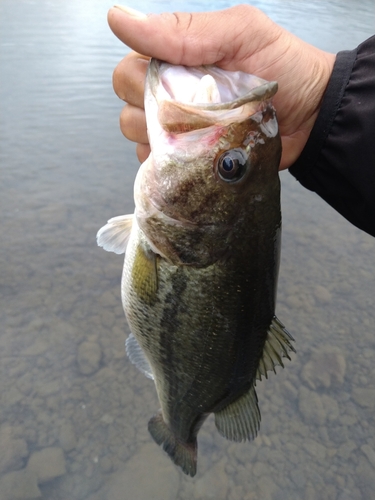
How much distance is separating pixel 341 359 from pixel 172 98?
364cm

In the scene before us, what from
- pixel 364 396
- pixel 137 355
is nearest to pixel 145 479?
pixel 137 355

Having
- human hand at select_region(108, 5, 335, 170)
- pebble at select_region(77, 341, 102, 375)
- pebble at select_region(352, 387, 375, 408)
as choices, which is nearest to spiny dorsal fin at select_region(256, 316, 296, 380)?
human hand at select_region(108, 5, 335, 170)

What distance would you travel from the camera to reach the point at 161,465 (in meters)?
3.44

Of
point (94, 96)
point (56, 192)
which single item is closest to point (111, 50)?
point (94, 96)

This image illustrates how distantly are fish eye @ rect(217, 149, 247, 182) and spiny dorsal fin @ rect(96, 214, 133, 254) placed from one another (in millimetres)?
619

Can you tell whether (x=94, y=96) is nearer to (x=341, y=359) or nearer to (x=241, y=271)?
(x=341, y=359)

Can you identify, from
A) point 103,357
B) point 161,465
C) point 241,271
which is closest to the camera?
point 241,271

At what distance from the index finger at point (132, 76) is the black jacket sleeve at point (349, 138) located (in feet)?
2.75

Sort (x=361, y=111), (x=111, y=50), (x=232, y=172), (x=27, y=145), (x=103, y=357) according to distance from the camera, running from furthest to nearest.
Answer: (x=111, y=50)
(x=27, y=145)
(x=103, y=357)
(x=361, y=111)
(x=232, y=172)

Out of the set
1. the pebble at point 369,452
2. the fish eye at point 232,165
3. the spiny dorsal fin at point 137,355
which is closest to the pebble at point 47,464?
the spiny dorsal fin at point 137,355

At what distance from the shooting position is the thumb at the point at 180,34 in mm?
1594

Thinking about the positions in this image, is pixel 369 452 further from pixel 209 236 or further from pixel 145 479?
pixel 209 236

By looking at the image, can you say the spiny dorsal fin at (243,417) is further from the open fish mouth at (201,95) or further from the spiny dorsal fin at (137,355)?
the open fish mouth at (201,95)

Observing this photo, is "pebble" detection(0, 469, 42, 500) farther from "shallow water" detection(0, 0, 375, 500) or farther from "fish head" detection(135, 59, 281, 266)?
"fish head" detection(135, 59, 281, 266)
